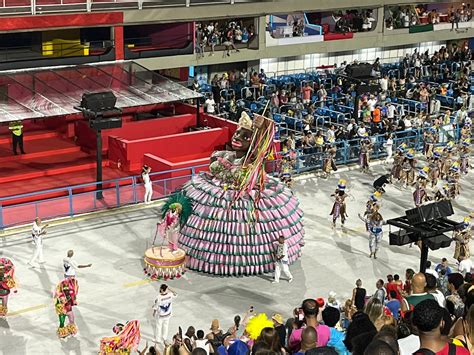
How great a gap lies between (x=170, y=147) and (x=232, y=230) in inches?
432

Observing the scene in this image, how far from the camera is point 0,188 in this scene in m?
28.6

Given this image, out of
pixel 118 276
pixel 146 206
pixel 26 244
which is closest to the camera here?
pixel 118 276

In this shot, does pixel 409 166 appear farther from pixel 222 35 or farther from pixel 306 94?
pixel 222 35

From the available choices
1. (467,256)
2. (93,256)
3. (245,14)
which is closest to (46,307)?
(93,256)

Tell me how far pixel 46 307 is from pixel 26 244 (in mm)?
4290

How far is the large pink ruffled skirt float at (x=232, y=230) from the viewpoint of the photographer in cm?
2205

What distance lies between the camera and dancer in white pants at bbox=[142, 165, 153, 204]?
89.1 feet

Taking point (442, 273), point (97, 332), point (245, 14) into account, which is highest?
point (245, 14)

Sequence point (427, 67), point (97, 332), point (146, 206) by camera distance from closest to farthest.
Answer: point (97, 332) → point (146, 206) → point (427, 67)

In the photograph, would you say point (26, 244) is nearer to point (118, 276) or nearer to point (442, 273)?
point (118, 276)

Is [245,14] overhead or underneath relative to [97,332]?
overhead

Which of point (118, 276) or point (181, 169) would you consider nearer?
point (118, 276)

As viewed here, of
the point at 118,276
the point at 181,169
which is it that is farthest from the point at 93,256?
the point at 181,169

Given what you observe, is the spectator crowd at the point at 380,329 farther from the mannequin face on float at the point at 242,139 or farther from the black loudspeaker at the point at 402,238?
the mannequin face on float at the point at 242,139
